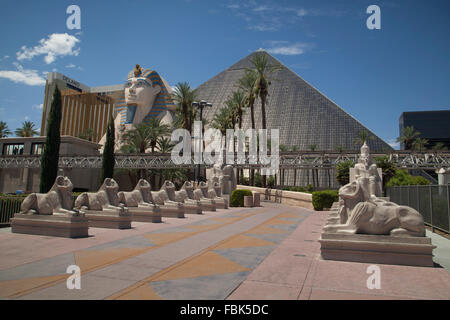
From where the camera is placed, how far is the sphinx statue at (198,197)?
57.6ft

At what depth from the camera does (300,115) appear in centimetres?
7369

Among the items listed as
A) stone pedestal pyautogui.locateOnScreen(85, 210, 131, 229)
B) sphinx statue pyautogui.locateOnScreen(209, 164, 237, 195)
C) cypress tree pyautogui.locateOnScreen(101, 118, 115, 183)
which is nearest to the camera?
stone pedestal pyautogui.locateOnScreen(85, 210, 131, 229)

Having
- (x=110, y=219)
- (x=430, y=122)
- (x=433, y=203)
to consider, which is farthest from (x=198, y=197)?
(x=430, y=122)

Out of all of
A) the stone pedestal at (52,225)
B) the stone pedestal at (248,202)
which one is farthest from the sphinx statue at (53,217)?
the stone pedestal at (248,202)

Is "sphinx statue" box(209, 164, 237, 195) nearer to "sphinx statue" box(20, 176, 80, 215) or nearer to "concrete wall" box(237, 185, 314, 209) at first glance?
"concrete wall" box(237, 185, 314, 209)

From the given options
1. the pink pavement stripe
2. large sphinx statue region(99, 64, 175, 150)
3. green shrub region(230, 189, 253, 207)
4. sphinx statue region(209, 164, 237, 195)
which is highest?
large sphinx statue region(99, 64, 175, 150)

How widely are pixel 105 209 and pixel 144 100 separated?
2075 inches

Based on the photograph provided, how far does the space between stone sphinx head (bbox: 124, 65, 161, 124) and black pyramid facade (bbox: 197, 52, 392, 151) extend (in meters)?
16.7

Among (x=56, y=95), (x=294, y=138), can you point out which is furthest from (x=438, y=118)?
(x=56, y=95)

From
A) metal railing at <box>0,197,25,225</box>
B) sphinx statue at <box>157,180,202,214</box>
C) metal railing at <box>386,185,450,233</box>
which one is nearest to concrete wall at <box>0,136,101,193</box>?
sphinx statue at <box>157,180,202,214</box>

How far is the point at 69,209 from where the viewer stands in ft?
29.0

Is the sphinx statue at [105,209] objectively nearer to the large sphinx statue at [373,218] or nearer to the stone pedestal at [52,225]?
the stone pedestal at [52,225]

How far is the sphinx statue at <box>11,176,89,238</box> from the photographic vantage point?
8.38 m

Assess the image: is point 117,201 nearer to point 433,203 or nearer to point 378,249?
point 378,249
